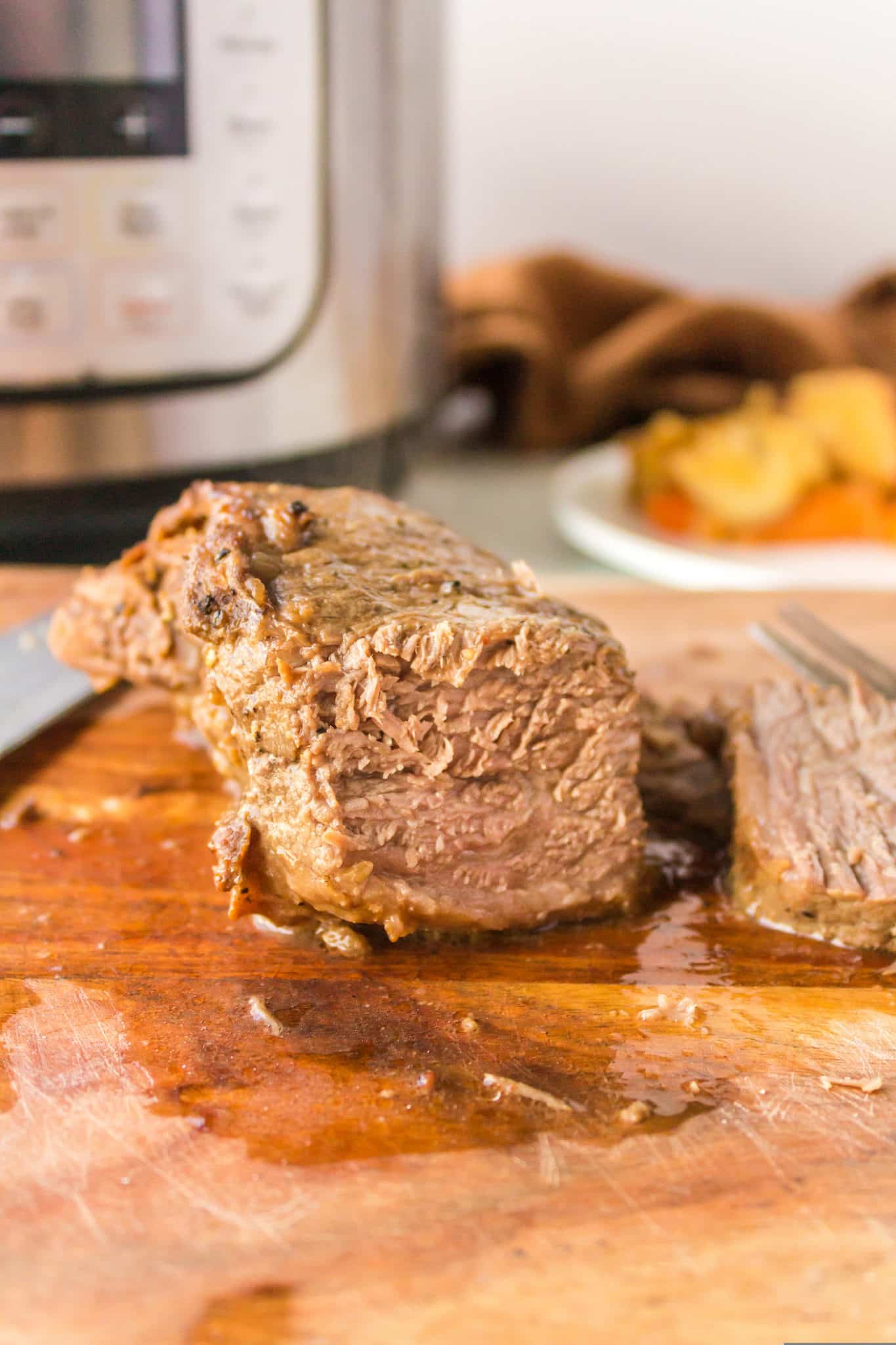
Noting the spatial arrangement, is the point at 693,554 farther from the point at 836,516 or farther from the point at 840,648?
the point at 840,648

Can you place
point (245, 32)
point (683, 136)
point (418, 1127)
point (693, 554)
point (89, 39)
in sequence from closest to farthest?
1. point (418, 1127)
2. point (89, 39)
3. point (245, 32)
4. point (693, 554)
5. point (683, 136)

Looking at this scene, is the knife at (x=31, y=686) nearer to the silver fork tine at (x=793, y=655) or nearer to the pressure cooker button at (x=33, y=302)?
the pressure cooker button at (x=33, y=302)

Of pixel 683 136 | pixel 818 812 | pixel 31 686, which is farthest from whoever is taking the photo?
pixel 683 136

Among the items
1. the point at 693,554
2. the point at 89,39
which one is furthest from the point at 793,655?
the point at 89,39

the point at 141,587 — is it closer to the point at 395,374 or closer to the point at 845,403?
the point at 395,374

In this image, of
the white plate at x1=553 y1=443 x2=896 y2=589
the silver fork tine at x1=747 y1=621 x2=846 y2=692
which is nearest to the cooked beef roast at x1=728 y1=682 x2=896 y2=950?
the silver fork tine at x1=747 y1=621 x2=846 y2=692
